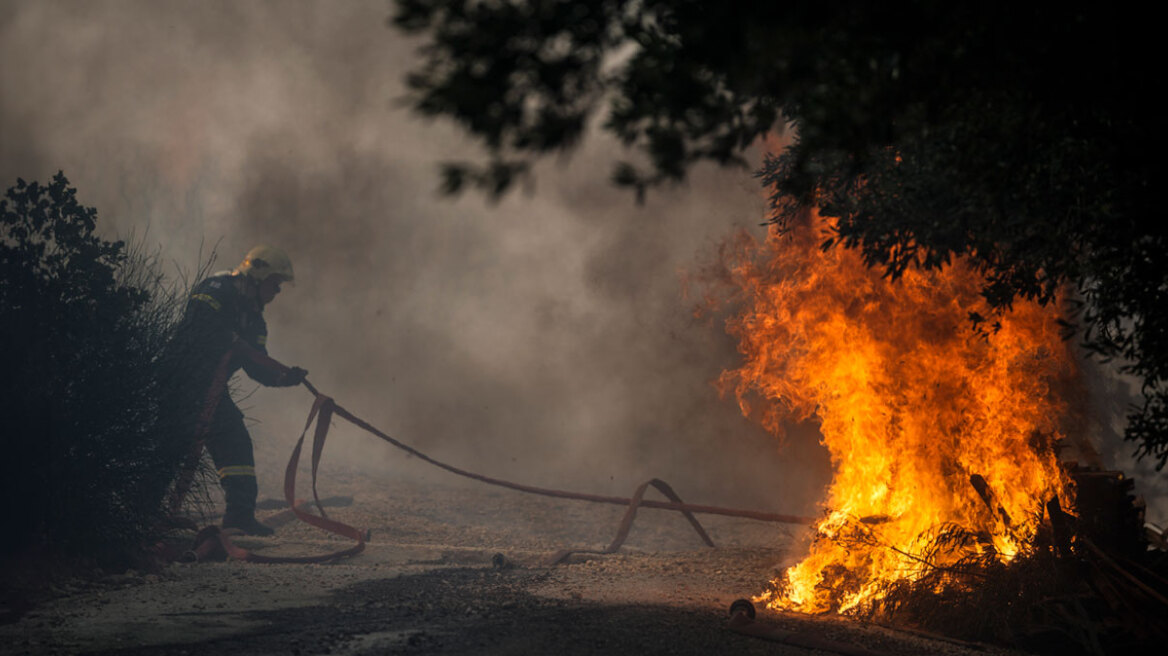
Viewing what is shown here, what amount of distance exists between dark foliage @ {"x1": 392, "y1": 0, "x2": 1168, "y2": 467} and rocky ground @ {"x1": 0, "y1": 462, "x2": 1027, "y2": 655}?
8.67 ft

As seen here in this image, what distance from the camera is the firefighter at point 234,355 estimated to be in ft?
29.2

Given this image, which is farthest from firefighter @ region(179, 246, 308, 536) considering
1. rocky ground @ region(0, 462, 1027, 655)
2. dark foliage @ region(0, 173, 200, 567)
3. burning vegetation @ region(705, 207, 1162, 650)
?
burning vegetation @ region(705, 207, 1162, 650)

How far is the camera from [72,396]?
22.7 ft

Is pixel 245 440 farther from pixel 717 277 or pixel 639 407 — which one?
pixel 639 407

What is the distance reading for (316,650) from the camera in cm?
474

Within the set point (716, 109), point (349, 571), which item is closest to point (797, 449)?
point (349, 571)

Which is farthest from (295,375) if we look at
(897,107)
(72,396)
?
(897,107)

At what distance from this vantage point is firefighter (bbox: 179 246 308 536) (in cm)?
891

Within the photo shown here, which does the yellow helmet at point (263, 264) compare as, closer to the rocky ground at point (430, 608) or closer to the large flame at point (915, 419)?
the rocky ground at point (430, 608)

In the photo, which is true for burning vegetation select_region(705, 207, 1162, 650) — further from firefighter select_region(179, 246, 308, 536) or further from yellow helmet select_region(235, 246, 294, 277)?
yellow helmet select_region(235, 246, 294, 277)

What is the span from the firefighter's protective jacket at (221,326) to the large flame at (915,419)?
6282 millimetres

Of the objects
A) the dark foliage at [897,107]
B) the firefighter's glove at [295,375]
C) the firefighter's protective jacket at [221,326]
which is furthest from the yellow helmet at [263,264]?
the dark foliage at [897,107]

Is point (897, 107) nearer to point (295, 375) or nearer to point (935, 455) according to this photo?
point (935, 455)

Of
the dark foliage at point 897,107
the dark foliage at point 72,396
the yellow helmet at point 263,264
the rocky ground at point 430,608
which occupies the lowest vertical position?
the rocky ground at point 430,608
